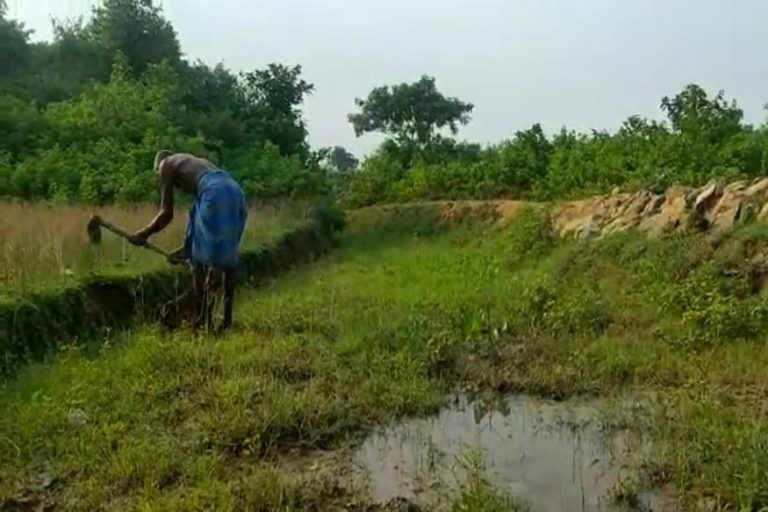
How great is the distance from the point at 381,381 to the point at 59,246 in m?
3.64

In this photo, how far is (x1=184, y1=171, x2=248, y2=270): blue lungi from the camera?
22.9 ft

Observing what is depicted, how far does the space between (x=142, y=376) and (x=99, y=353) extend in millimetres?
855

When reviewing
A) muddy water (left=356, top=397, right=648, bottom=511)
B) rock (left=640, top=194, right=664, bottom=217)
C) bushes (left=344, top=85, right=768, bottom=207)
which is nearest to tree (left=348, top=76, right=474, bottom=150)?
bushes (left=344, top=85, right=768, bottom=207)

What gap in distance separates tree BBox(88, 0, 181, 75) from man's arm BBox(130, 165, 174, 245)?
62.2 feet

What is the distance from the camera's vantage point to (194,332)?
680 cm

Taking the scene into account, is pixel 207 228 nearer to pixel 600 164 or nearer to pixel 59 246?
pixel 59 246

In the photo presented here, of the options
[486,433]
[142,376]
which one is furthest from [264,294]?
[486,433]

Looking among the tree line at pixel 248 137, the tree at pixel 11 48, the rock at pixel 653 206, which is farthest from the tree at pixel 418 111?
the rock at pixel 653 206

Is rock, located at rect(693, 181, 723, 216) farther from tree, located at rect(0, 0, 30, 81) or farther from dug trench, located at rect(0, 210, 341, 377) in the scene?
tree, located at rect(0, 0, 30, 81)

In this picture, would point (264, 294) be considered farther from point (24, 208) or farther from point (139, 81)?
point (139, 81)

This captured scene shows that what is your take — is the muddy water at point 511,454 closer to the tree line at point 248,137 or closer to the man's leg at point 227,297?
the man's leg at point 227,297

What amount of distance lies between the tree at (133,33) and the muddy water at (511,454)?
Result: 2229 centimetres

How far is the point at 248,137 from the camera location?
23.4m

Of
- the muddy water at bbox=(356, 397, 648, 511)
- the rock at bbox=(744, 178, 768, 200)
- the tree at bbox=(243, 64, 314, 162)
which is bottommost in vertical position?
the muddy water at bbox=(356, 397, 648, 511)
